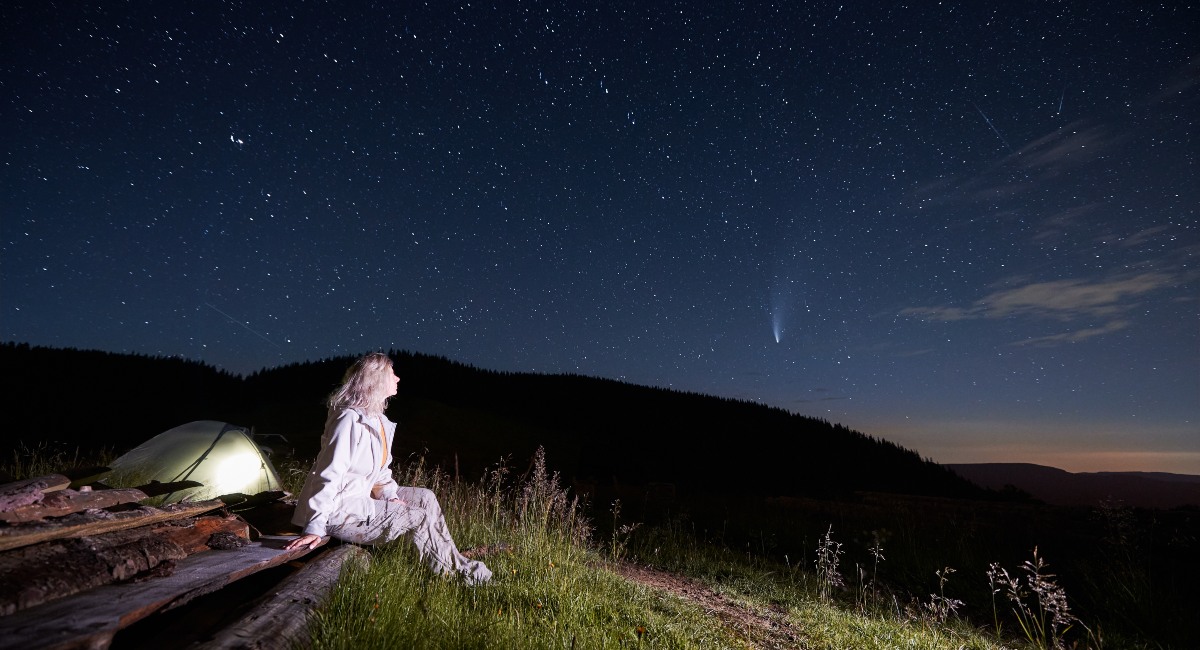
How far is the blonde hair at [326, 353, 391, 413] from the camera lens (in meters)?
3.91

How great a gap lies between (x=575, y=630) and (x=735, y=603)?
8.85 feet

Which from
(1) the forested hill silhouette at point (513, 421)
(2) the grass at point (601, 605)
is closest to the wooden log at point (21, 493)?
(2) the grass at point (601, 605)

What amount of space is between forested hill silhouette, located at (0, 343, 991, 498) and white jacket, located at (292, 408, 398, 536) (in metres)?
13.4

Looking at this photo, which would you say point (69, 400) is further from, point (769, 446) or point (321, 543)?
point (769, 446)

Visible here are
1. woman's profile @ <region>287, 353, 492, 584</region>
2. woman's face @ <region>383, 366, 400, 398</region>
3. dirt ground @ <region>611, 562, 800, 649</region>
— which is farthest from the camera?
woman's face @ <region>383, 366, 400, 398</region>

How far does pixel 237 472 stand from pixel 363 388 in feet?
13.3

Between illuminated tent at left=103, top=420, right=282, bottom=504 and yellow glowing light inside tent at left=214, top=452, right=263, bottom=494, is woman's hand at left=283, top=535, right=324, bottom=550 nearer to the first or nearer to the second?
illuminated tent at left=103, top=420, right=282, bottom=504

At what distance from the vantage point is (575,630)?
118 inches

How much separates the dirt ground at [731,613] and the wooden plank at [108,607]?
314 centimetres

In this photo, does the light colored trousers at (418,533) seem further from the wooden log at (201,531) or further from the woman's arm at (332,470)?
the wooden log at (201,531)

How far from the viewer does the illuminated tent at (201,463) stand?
19.6ft

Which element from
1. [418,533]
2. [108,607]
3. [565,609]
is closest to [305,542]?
[418,533]

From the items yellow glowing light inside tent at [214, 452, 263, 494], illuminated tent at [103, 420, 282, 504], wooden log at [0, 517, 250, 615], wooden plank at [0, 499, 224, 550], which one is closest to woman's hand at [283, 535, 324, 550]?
wooden log at [0, 517, 250, 615]

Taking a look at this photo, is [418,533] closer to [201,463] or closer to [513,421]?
[201,463]
